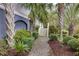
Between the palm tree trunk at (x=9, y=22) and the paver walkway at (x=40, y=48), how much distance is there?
361 mm

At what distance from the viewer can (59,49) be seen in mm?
4797

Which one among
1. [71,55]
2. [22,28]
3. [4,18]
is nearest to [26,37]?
[22,28]

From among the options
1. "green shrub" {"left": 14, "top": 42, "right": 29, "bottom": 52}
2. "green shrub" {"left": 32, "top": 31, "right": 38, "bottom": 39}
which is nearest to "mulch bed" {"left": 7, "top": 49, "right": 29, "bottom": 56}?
"green shrub" {"left": 14, "top": 42, "right": 29, "bottom": 52}

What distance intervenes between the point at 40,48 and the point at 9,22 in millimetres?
636

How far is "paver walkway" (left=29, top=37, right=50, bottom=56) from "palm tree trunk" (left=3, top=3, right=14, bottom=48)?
36 cm

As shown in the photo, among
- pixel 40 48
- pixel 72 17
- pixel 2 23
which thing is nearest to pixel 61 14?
pixel 72 17

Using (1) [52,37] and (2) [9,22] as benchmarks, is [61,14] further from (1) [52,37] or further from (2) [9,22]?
(2) [9,22]

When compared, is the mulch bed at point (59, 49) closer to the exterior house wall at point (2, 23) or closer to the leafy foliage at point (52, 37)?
the leafy foliage at point (52, 37)

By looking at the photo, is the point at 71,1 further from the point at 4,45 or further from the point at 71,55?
the point at 4,45

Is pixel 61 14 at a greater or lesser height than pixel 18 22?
greater

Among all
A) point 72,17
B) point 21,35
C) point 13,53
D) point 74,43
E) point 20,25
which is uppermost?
point 72,17

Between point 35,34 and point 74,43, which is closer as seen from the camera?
point 74,43

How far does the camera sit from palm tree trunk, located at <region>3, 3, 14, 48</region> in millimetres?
4785

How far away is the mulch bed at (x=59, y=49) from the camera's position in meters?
4.75
